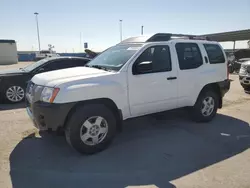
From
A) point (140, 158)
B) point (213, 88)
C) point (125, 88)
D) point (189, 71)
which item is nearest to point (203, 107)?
point (213, 88)

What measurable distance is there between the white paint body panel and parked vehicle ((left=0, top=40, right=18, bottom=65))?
4455cm

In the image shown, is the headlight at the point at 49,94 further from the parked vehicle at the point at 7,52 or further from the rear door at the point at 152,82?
the parked vehicle at the point at 7,52

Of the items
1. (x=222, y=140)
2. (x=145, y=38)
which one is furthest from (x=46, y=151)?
(x=222, y=140)

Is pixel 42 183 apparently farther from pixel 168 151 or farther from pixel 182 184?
pixel 168 151

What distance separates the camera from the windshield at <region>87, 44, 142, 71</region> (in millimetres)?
4465

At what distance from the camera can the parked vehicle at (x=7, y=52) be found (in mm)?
43562

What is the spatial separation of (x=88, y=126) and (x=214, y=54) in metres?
3.73

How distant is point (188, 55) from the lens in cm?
532

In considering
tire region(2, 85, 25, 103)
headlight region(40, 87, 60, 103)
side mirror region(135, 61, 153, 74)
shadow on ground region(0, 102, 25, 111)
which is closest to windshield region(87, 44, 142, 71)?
side mirror region(135, 61, 153, 74)

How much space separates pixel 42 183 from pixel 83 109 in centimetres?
122

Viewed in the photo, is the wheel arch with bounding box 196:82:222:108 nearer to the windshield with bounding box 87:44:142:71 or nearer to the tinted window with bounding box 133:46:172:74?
the tinted window with bounding box 133:46:172:74

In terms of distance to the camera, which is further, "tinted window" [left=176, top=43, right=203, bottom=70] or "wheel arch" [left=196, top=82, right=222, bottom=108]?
"wheel arch" [left=196, top=82, right=222, bottom=108]

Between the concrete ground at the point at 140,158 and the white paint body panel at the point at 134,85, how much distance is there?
2.14 feet

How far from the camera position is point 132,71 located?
14.2 ft
